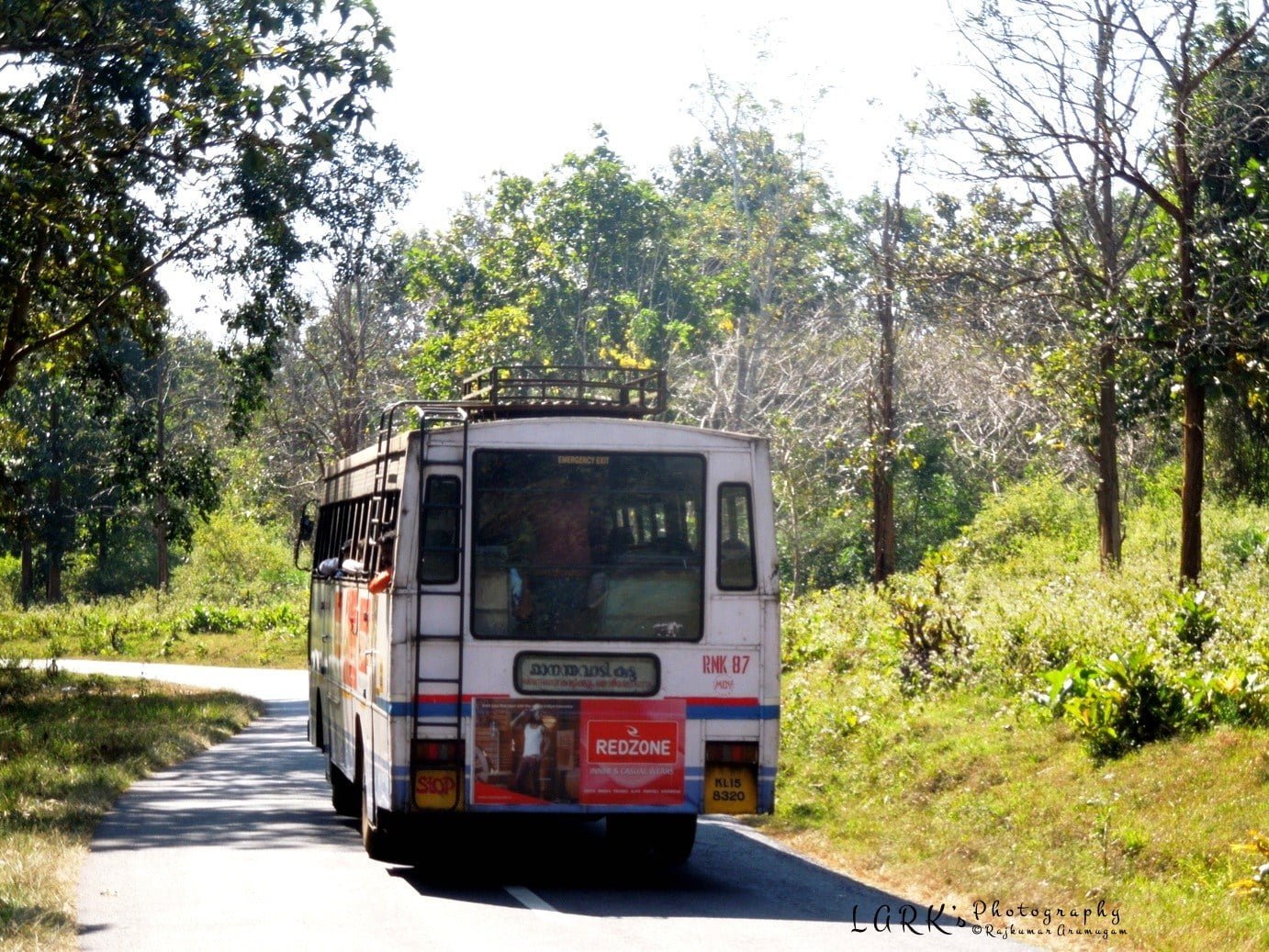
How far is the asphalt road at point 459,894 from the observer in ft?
27.4

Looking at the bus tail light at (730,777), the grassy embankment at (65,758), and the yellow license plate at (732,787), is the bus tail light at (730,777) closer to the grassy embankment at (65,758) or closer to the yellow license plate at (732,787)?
the yellow license plate at (732,787)

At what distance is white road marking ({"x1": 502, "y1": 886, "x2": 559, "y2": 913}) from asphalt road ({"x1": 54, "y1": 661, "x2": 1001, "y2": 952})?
11 millimetres

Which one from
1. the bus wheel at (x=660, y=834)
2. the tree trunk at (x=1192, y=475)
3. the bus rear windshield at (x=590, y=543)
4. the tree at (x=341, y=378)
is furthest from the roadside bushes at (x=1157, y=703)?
the tree at (x=341, y=378)

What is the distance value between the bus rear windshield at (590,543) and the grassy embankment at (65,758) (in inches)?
123

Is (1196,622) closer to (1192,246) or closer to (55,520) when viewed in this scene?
(1192,246)

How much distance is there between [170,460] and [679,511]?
1598 cm

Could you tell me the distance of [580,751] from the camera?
9.71m

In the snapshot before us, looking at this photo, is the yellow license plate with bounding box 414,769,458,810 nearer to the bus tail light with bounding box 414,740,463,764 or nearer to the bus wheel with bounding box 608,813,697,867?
the bus tail light with bounding box 414,740,463,764

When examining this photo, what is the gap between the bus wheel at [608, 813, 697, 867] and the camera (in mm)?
10828

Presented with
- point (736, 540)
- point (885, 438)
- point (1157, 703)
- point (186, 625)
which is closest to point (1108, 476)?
point (885, 438)

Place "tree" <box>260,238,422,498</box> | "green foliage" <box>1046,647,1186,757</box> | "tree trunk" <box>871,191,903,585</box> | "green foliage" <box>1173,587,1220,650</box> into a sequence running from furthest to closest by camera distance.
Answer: "tree" <box>260,238,422,498</box> → "tree trunk" <box>871,191,903,585</box> → "green foliage" <box>1173,587,1220,650</box> → "green foliage" <box>1046,647,1186,757</box>

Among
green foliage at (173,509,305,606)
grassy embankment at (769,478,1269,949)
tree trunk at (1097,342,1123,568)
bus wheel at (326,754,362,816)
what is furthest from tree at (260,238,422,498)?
bus wheel at (326,754,362,816)

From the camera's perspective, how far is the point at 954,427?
4319cm

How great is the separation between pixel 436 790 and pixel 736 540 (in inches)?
94.5
